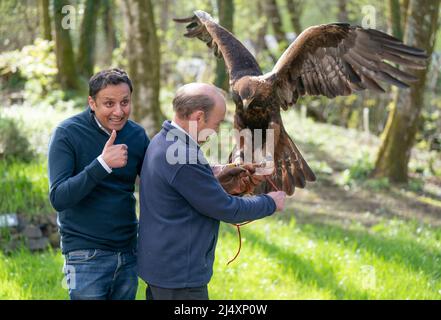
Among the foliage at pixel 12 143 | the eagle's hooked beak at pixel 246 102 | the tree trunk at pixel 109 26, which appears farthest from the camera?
the tree trunk at pixel 109 26

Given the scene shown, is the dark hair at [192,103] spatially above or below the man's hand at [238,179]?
above

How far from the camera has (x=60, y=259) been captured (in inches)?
229

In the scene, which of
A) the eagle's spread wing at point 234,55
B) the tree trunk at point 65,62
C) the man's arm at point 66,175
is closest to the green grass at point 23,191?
the eagle's spread wing at point 234,55

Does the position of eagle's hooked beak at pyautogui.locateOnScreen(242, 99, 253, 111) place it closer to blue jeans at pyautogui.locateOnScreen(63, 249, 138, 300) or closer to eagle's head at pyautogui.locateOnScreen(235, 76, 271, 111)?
eagle's head at pyautogui.locateOnScreen(235, 76, 271, 111)

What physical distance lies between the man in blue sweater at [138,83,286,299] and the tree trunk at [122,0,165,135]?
5.96 metres

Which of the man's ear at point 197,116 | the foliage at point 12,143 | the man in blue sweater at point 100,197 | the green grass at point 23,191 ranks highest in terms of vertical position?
the man's ear at point 197,116

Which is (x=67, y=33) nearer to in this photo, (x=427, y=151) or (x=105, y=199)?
(x=427, y=151)

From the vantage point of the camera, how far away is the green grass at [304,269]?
5.21 meters

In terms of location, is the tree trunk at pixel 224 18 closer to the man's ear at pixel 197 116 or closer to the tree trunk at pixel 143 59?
the tree trunk at pixel 143 59

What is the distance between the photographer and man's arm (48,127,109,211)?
9.77ft

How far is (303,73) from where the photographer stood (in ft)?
15.3

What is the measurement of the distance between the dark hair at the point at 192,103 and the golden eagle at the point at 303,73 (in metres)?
1.15

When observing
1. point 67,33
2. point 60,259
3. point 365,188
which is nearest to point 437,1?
point 365,188

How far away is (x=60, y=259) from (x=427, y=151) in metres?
8.81
